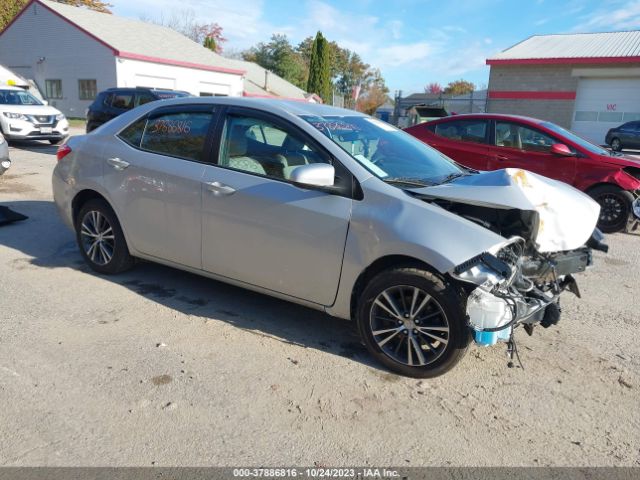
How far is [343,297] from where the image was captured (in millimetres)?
3648

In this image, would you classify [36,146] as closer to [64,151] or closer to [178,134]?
[64,151]

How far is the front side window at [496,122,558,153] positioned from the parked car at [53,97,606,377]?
4.11 metres

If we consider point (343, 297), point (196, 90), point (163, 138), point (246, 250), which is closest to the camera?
point (343, 297)

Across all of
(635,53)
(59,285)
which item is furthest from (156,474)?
(635,53)

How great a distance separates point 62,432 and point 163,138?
8.57ft

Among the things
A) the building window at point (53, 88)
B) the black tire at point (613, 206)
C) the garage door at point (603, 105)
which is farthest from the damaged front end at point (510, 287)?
the building window at point (53, 88)

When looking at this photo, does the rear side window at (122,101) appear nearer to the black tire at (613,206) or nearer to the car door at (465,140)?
the car door at (465,140)

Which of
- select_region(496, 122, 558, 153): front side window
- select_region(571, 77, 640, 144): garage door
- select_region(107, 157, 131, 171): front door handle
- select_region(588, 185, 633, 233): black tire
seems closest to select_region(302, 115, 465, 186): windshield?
select_region(107, 157, 131, 171): front door handle

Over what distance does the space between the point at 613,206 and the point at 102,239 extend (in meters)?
6.98

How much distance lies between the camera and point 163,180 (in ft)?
14.4

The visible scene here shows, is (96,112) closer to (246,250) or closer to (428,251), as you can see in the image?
(246,250)

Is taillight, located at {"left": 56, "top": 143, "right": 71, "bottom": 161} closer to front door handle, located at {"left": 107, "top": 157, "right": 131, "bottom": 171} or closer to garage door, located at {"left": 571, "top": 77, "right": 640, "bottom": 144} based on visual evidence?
front door handle, located at {"left": 107, "top": 157, "right": 131, "bottom": 171}

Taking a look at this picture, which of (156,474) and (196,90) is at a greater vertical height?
(196,90)

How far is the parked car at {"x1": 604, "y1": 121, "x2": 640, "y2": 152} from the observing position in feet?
76.6
